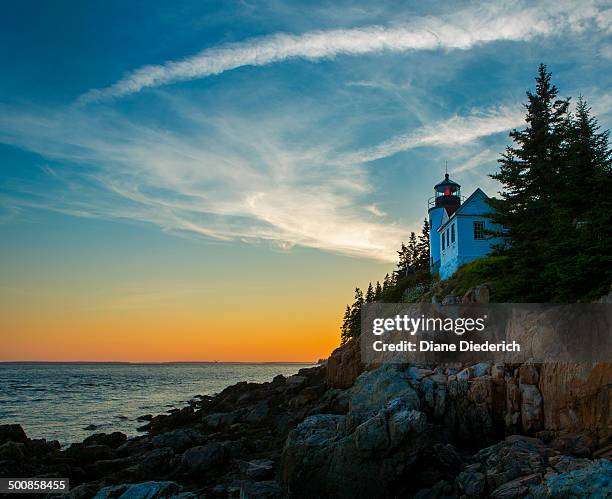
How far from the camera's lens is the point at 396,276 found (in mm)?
60656

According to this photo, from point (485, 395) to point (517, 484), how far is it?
5323 millimetres

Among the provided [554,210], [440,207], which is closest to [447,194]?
[440,207]

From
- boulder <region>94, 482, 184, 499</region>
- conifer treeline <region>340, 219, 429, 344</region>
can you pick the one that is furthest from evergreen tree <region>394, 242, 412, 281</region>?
boulder <region>94, 482, 184, 499</region>

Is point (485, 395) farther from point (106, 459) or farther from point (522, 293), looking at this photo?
point (106, 459)

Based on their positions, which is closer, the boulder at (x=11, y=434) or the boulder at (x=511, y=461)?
the boulder at (x=511, y=461)

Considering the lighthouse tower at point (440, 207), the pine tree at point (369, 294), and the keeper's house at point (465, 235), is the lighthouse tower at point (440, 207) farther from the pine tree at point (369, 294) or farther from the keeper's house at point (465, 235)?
the pine tree at point (369, 294)

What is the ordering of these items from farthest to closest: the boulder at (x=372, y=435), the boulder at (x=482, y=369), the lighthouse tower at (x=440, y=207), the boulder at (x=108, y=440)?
the lighthouse tower at (x=440, y=207) → the boulder at (x=108, y=440) → the boulder at (x=482, y=369) → the boulder at (x=372, y=435)

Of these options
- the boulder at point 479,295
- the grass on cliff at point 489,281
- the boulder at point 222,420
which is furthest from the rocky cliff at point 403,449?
the boulder at point 479,295

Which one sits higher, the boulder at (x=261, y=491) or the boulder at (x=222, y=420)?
the boulder at (x=261, y=491)

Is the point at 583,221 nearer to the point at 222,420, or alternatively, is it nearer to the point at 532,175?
the point at 532,175

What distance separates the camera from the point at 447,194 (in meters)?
44.0

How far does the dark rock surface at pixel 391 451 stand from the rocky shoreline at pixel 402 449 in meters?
0.03

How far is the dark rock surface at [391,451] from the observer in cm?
1070

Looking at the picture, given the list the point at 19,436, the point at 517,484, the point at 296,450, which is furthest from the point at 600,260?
the point at 19,436
